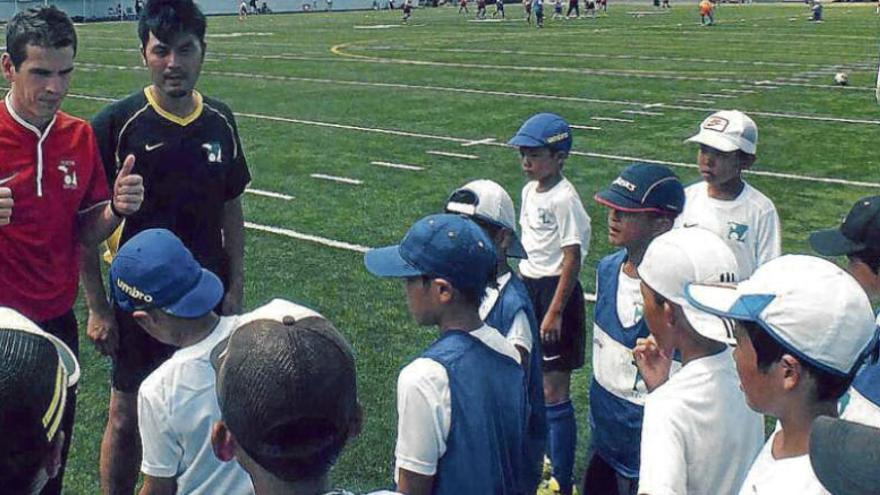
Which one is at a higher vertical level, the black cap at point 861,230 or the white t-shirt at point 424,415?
the black cap at point 861,230

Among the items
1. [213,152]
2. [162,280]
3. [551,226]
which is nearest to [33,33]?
[213,152]

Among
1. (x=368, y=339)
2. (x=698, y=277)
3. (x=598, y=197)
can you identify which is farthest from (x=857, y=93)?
(x=698, y=277)

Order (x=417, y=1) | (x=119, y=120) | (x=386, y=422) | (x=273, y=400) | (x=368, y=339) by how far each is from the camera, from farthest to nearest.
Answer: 1. (x=417, y=1)
2. (x=368, y=339)
3. (x=386, y=422)
4. (x=119, y=120)
5. (x=273, y=400)

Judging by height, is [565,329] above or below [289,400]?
below

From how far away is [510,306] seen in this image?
4.09m

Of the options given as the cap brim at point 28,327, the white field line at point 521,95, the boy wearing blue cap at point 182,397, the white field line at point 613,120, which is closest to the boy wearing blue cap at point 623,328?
the boy wearing blue cap at point 182,397

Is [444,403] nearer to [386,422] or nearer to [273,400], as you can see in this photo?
[273,400]

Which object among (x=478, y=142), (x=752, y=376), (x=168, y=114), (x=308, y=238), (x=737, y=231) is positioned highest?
(x=168, y=114)

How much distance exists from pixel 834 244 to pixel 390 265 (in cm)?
200

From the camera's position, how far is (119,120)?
462cm

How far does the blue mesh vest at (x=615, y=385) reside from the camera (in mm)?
4281

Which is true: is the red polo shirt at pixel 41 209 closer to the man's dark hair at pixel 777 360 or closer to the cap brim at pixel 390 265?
the cap brim at pixel 390 265

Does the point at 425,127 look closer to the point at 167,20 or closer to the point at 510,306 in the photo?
the point at 167,20

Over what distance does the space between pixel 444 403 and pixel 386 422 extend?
307 cm
